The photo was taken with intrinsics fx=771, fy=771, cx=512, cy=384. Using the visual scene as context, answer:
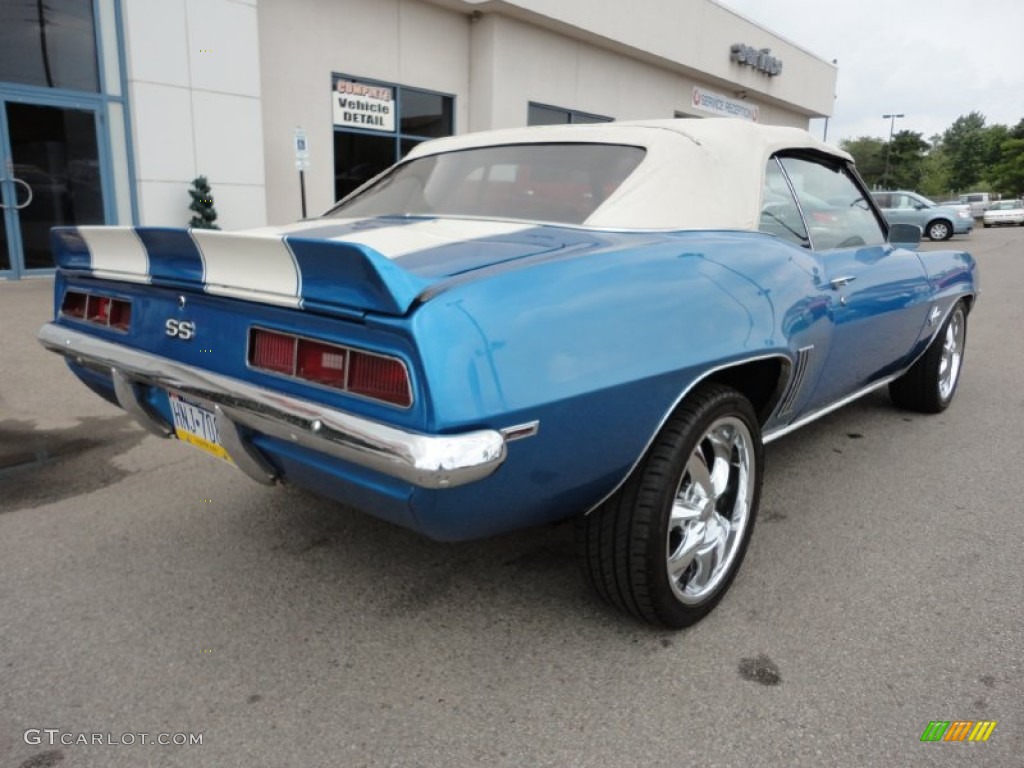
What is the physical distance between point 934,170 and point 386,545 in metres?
98.2

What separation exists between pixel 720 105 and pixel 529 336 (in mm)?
20977

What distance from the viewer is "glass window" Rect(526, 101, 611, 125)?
14.5m

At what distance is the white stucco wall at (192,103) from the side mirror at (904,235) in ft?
26.8

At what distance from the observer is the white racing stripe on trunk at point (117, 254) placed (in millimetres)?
2385

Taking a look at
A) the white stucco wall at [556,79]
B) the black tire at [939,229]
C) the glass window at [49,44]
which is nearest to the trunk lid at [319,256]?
the glass window at [49,44]

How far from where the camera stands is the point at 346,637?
229 cm

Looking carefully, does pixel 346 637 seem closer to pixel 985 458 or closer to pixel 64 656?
pixel 64 656

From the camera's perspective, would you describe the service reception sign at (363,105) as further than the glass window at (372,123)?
No

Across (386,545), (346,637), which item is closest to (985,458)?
(386,545)

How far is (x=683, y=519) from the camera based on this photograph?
2336 mm

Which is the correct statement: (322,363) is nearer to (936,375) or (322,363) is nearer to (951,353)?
(936,375)

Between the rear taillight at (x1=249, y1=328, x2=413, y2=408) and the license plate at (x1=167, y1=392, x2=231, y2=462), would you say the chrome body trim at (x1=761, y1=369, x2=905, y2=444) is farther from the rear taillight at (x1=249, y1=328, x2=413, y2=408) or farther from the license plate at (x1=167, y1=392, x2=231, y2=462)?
the license plate at (x1=167, y1=392, x2=231, y2=462)

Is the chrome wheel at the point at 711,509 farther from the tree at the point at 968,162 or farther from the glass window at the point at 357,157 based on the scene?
the tree at the point at 968,162

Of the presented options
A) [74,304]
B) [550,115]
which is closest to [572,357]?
[74,304]
